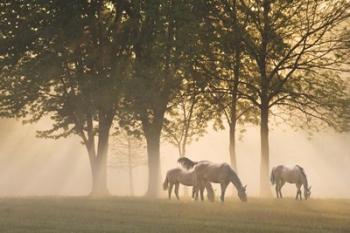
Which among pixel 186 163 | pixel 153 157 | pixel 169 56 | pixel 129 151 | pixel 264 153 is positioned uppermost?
pixel 169 56

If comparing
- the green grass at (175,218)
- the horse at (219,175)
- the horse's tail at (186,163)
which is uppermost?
the horse's tail at (186,163)

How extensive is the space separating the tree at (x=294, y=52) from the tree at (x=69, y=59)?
28.3ft

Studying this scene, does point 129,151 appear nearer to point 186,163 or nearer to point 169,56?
point 169,56

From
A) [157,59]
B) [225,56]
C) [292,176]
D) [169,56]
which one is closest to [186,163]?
[292,176]

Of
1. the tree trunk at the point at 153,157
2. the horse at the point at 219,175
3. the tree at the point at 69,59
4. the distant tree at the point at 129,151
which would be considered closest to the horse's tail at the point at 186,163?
the horse at the point at 219,175

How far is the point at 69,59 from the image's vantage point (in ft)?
147

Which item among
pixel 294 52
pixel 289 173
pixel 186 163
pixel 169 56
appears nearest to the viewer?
pixel 186 163

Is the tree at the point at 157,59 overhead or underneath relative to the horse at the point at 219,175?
overhead

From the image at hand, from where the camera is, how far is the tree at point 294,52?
41844 millimetres

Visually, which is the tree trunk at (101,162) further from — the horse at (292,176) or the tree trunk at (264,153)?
the horse at (292,176)

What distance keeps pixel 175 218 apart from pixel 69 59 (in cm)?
2244

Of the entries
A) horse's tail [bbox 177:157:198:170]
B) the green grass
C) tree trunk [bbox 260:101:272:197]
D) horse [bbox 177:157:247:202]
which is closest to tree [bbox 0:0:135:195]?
horse's tail [bbox 177:157:198:170]

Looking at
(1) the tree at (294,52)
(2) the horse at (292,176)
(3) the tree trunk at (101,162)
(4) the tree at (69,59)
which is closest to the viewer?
(2) the horse at (292,176)

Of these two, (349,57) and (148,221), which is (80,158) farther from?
(148,221)
